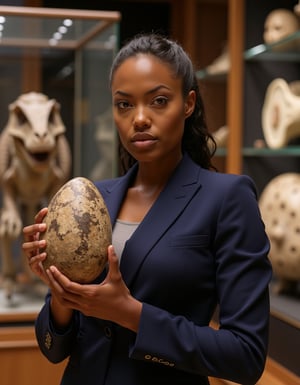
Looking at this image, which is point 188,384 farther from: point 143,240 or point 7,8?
point 7,8

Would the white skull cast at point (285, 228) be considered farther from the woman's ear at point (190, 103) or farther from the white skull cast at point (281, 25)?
the woman's ear at point (190, 103)

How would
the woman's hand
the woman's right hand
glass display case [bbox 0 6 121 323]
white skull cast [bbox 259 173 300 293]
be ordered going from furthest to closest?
glass display case [bbox 0 6 121 323] < white skull cast [bbox 259 173 300 293] < the woman's right hand < the woman's hand

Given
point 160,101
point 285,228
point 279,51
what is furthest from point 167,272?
point 279,51

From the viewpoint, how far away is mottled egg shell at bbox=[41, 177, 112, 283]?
1040 millimetres

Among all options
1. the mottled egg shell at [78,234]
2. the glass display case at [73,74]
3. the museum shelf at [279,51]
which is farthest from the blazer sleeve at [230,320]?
the museum shelf at [279,51]

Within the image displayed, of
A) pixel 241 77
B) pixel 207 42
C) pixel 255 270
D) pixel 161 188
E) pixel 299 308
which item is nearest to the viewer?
pixel 255 270

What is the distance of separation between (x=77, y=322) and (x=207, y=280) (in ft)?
0.84

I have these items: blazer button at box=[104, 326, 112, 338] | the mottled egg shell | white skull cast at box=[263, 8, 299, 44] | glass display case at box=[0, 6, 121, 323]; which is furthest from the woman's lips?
white skull cast at box=[263, 8, 299, 44]

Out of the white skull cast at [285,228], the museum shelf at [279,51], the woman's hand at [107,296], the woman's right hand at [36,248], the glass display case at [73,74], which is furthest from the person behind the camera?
the museum shelf at [279,51]

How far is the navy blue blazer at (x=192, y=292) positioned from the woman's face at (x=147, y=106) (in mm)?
85

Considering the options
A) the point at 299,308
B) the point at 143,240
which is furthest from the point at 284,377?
the point at 143,240

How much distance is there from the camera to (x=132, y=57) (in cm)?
106

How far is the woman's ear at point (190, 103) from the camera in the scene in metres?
1.10

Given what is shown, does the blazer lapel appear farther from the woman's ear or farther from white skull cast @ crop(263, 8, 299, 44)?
white skull cast @ crop(263, 8, 299, 44)
